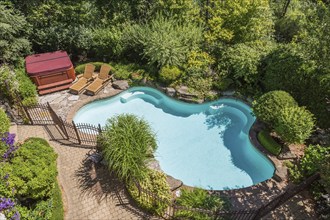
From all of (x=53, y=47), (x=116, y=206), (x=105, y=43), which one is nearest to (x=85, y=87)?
(x=105, y=43)

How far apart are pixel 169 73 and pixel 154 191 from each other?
7603 millimetres

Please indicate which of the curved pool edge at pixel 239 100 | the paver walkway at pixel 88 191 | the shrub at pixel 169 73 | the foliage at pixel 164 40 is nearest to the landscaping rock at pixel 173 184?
the paver walkway at pixel 88 191

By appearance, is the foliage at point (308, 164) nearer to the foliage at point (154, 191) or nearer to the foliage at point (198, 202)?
the foliage at point (198, 202)

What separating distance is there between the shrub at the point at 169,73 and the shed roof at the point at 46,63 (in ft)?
18.9

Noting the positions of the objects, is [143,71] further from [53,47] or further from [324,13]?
[324,13]

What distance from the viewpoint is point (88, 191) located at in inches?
399

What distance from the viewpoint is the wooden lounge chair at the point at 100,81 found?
49.3 feet

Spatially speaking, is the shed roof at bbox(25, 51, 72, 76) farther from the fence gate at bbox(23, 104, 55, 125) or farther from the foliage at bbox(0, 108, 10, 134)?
the foliage at bbox(0, 108, 10, 134)

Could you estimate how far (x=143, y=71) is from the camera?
1619 centimetres

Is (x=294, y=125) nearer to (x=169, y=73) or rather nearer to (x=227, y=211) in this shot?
(x=227, y=211)

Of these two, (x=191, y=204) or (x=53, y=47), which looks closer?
(x=191, y=204)

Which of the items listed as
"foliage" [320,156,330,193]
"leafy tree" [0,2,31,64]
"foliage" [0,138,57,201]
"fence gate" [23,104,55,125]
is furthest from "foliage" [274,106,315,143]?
"leafy tree" [0,2,31,64]

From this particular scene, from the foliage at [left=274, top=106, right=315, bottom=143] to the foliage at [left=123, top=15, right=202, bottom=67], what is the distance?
7136 millimetres

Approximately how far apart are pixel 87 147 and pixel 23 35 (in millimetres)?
10264
